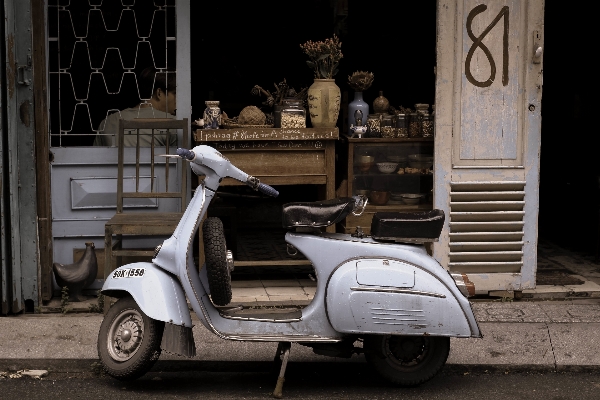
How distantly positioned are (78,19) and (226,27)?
4.09m

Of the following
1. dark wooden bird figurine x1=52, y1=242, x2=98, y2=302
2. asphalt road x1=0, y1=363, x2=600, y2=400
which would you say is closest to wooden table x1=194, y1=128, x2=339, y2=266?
dark wooden bird figurine x1=52, y1=242, x2=98, y2=302

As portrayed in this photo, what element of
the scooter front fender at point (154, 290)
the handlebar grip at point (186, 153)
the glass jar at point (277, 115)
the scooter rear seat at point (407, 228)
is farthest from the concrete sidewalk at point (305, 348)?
the glass jar at point (277, 115)

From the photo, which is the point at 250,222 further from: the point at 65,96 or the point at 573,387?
the point at 573,387

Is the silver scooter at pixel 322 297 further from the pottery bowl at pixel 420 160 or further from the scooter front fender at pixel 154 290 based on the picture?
the pottery bowl at pixel 420 160

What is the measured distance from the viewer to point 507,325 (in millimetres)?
6559

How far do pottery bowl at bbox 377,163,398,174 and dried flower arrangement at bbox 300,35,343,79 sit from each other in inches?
34.2

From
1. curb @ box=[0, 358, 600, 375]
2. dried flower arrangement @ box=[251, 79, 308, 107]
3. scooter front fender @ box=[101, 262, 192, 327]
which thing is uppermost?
dried flower arrangement @ box=[251, 79, 308, 107]

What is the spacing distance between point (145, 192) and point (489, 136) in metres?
2.64

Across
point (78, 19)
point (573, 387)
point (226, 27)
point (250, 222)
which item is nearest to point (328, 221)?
point (573, 387)

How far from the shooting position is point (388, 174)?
753 cm

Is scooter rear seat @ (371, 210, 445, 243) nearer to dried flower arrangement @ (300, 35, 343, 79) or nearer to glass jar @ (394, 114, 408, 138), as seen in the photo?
dried flower arrangement @ (300, 35, 343, 79)

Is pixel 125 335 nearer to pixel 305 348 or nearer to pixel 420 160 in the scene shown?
pixel 305 348

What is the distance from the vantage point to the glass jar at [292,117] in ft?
23.3

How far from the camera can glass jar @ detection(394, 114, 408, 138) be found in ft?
24.6
